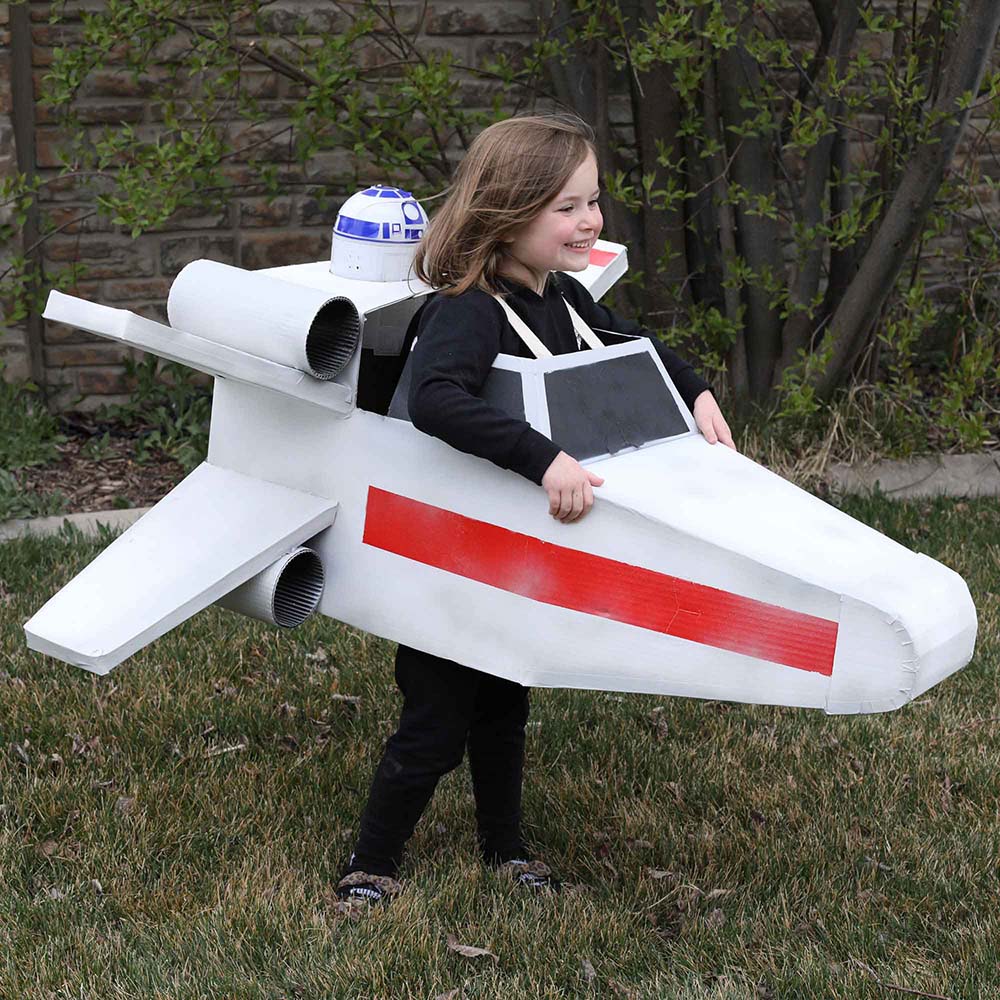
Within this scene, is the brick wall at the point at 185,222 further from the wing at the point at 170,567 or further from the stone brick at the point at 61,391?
the wing at the point at 170,567

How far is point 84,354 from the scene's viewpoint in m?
6.47

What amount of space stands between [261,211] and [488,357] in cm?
403

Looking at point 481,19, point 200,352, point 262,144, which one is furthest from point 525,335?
point 481,19

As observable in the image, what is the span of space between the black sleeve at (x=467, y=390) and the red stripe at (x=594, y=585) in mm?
183

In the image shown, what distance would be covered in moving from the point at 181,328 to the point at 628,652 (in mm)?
1092

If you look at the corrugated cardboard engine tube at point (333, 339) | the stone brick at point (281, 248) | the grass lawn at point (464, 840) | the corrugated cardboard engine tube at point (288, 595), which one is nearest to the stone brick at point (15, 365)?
the stone brick at point (281, 248)

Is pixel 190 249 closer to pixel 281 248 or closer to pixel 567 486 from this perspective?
pixel 281 248

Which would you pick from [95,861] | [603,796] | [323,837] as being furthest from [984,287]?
[95,861]

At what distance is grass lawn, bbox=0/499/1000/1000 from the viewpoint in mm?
2879

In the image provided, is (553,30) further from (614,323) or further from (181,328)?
(181,328)

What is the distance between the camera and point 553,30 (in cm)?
583

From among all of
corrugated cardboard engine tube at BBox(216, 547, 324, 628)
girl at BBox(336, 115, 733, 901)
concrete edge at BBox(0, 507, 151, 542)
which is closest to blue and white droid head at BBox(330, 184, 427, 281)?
girl at BBox(336, 115, 733, 901)

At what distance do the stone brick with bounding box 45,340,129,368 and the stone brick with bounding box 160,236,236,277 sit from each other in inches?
16.8

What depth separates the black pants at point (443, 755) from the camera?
2.95m
